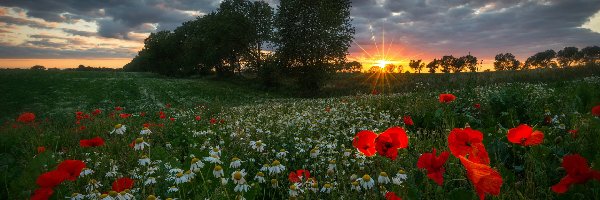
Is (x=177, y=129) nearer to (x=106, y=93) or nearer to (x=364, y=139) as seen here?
(x=364, y=139)

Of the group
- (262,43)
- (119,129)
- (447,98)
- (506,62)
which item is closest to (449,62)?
(506,62)

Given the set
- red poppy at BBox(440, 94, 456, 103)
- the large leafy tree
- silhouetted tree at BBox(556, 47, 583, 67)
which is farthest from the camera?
silhouetted tree at BBox(556, 47, 583, 67)

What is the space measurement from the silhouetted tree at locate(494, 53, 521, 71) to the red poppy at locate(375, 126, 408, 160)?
14388cm

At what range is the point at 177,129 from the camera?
952cm

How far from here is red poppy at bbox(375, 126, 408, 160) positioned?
2.85 metres

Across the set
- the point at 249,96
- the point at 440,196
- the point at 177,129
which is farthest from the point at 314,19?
the point at 440,196

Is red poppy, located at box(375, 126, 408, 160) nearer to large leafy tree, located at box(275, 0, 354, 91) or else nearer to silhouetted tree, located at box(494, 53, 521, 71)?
large leafy tree, located at box(275, 0, 354, 91)

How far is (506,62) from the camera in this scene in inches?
5113

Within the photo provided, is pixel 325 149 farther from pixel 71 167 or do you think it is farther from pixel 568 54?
pixel 568 54

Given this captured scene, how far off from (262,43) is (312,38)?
1478 cm

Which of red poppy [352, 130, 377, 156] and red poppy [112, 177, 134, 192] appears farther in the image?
red poppy [112, 177, 134, 192]

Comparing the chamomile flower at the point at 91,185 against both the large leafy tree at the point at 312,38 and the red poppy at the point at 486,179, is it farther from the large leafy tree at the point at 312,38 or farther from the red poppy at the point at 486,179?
the large leafy tree at the point at 312,38

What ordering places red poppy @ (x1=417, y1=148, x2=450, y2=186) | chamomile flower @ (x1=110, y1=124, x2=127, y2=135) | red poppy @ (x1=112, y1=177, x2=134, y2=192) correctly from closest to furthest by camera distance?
red poppy @ (x1=417, y1=148, x2=450, y2=186), red poppy @ (x1=112, y1=177, x2=134, y2=192), chamomile flower @ (x1=110, y1=124, x2=127, y2=135)

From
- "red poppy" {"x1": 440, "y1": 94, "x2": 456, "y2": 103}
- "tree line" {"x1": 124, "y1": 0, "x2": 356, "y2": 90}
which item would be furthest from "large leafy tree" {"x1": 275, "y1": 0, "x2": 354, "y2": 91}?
"red poppy" {"x1": 440, "y1": 94, "x2": 456, "y2": 103}
